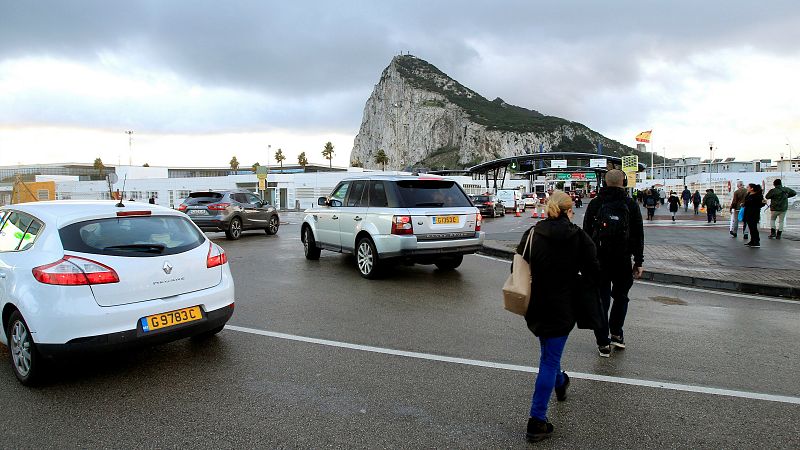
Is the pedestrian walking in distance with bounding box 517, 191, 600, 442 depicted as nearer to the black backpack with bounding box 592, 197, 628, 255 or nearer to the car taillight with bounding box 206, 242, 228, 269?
the black backpack with bounding box 592, 197, 628, 255

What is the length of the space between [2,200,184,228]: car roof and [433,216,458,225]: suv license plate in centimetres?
455

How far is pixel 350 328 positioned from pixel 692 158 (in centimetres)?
21702

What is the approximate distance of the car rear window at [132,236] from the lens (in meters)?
4.44

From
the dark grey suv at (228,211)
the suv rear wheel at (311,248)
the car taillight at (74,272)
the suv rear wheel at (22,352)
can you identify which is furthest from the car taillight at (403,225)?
the dark grey suv at (228,211)

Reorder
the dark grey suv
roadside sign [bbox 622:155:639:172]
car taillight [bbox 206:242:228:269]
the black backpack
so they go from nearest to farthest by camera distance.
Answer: the black backpack
car taillight [bbox 206:242:228:269]
the dark grey suv
roadside sign [bbox 622:155:639:172]

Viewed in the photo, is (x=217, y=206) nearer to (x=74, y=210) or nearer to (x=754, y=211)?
(x=74, y=210)

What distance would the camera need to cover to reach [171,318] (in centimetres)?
462

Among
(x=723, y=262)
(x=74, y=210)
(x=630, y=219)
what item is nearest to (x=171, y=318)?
(x=74, y=210)

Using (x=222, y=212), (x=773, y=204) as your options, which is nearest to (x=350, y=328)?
(x=222, y=212)

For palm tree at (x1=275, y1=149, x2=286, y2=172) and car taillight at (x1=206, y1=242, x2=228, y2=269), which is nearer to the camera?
car taillight at (x1=206, y1=242, x2=228, y2=269)

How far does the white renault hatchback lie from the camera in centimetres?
413

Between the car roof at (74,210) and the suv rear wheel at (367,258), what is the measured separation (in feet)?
13.8

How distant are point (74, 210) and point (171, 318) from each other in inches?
53.7

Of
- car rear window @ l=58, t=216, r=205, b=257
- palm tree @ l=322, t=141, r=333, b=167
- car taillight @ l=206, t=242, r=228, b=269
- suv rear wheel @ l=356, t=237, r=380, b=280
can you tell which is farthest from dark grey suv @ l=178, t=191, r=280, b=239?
palm tree @ l=322, t=141, r=333, b=167
